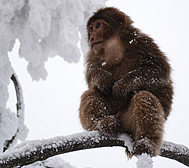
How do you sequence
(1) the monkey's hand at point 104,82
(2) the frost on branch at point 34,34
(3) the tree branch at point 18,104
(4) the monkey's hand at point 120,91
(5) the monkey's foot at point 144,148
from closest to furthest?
(5) the monkey's foot at point 144,148
(4) the monkey's hand at point 120,91
(1) the monkey's hand at point 104,82
(2) the frost on branch at point 34,34
(3) the tree branch at point 18,104

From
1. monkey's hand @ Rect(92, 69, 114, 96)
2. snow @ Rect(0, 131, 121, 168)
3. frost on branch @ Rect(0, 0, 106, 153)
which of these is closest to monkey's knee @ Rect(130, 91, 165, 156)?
snow @ Rect(0, 131, 121, 168)

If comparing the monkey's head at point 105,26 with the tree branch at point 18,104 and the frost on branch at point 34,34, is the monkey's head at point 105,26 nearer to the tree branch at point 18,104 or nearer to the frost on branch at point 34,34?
the frost on branch at point 34,34

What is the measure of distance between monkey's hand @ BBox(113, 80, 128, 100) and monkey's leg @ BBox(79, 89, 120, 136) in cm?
18

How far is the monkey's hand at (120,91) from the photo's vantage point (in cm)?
357

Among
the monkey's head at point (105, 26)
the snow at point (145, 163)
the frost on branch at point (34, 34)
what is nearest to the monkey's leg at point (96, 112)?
the snow at point (145, 163)

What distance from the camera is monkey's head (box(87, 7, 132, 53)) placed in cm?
417

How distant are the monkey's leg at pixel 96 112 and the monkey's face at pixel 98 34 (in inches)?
A: 26.0

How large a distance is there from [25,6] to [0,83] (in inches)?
53.7

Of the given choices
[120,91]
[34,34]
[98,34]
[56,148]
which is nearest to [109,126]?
[120,91]

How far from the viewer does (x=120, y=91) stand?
11.7 ft

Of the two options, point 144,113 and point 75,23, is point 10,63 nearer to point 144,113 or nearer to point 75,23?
point 75,23

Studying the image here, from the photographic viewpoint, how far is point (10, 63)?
4969mm

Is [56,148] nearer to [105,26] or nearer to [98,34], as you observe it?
[98,34]

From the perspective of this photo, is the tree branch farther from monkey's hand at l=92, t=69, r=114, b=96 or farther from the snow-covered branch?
the snow-covered branch
